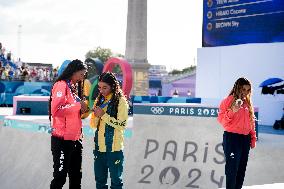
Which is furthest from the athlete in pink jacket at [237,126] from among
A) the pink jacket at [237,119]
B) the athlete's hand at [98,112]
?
the athlete's hand at [98,112]

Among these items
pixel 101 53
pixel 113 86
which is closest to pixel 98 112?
pixel 113 86

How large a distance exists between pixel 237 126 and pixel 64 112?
7.37 ft

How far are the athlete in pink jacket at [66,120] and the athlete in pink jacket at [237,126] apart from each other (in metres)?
1.90

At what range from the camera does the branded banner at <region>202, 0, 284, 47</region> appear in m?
16.3

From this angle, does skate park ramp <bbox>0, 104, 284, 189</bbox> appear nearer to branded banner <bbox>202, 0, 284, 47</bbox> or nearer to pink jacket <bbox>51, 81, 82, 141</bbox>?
pink jacket <bbox>51, 81, 82, 141</bbox>

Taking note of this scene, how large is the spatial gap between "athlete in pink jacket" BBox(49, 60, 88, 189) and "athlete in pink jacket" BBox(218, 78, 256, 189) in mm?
1896

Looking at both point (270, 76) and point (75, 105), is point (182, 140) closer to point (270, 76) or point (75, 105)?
point (75, 105)

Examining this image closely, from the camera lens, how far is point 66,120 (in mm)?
5395

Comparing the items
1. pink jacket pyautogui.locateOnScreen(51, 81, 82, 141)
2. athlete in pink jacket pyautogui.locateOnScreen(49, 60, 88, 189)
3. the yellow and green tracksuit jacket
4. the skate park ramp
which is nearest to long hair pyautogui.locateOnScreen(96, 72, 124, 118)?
the yellow and green tracksuit jacket

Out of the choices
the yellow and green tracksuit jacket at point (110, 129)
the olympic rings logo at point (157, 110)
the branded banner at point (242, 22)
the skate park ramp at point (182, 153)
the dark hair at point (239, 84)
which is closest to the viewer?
the yellow and green tracksuit jacket at point (110, 129)

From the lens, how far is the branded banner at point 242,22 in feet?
53.5

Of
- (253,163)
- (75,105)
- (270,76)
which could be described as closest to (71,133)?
(75,105)

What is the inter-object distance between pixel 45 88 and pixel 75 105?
70.4 ft

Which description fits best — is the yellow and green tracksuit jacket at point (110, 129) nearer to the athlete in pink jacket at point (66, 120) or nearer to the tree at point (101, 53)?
the athlete in pink jacket at point (66, 120)
